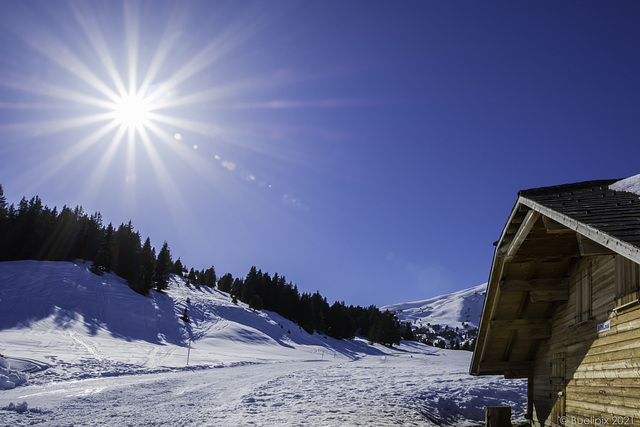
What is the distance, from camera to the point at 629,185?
7.11m

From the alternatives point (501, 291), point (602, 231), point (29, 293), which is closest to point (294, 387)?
point (501, 291)

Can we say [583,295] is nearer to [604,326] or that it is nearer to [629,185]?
[604,326]

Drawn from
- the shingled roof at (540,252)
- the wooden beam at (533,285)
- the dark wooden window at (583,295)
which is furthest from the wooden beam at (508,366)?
the dark wooden window at (583,295)

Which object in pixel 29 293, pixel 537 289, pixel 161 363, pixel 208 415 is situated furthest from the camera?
pixel 29 293

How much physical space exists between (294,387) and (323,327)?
63.7 metres

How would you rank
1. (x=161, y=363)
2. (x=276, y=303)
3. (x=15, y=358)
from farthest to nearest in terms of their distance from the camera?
(x=276, y=303)
(x=161, y=363)
(x=15, y=358)

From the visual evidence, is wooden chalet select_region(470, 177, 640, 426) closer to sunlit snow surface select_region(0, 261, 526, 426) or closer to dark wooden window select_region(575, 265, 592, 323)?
dark wooden window select_region(575, 265, 592, 323)

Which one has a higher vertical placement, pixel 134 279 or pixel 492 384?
pixel 134 279

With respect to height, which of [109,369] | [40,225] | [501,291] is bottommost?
[109,369]

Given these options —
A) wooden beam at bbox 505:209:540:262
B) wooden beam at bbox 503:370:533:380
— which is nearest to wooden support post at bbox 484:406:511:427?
wooden beam at bbox 503:370:533:380

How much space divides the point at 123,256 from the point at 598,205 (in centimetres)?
6942

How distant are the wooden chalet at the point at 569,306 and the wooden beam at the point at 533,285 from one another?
0.02 meters

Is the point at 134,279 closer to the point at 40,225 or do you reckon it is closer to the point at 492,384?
the point at 40,225

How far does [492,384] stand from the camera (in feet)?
59.0
